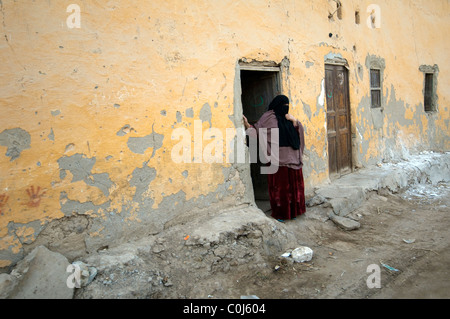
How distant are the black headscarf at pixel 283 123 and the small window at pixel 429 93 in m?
6.38

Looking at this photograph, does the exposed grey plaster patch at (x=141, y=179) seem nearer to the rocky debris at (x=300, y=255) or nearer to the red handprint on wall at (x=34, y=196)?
the red handprint on wall at (x=34, y=196)

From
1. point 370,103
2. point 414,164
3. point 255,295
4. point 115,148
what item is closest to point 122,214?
point 115,148

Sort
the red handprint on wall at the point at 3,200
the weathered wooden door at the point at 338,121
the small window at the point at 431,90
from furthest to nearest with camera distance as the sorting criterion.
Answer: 1. the small window at the point at 431,90
2. the weathered wooden door at the point at 338,121
3. the red handprint on wall at the point at 3,200

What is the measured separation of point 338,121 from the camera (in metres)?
5.89

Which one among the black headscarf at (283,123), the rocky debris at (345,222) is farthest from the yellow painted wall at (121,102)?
the rocky debris at (345,222)

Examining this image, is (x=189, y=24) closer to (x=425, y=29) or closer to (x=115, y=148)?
(x=115, y=148)

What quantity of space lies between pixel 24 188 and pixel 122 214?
839 mm

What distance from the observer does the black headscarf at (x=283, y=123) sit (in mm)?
4172

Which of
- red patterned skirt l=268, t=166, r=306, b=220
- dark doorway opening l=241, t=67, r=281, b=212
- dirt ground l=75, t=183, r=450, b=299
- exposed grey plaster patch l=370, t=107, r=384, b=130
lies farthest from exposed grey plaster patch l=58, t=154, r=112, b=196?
exposed grey plaster patch l=370, t=107, r=384, b=130

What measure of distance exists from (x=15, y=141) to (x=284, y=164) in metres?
2.98

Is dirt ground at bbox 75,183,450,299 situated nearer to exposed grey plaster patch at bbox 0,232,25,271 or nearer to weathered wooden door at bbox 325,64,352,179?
exposed grey plaster patch at bbox 0,232,25,271

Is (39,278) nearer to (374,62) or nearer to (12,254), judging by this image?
(12,254)

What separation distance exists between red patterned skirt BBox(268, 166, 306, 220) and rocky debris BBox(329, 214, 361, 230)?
0.48 meters

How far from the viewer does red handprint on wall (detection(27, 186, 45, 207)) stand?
2547mm
